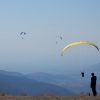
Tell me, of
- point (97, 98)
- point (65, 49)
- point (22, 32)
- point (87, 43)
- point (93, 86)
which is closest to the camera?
A: point (97, 98)

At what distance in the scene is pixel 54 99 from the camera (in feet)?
89.7

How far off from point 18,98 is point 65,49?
907 cm

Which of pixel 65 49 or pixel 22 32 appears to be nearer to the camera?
pixel 65 49

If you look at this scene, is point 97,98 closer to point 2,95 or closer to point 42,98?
point 42,98

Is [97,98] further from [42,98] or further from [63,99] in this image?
[42,98]

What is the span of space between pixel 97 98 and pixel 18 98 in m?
7.84

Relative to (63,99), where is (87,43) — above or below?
above

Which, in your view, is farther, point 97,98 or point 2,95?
point 2,95

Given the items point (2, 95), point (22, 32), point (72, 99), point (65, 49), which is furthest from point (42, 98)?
point (22, 32)

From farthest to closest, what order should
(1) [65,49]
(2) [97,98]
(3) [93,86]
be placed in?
(1) [65,49] < (3) [93,86] < (2) [97,98]

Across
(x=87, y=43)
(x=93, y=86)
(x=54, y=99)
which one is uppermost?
(x=87, y=43)

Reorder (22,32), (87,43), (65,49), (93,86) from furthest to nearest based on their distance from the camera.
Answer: (22,32) → (65,49) → (87,43) → (93,86)

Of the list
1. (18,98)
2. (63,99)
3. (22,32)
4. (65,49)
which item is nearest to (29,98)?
(18,98)

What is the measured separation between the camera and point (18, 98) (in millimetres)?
27750
